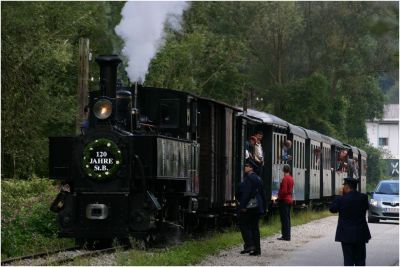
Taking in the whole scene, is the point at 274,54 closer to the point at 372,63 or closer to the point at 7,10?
the point at 372,63

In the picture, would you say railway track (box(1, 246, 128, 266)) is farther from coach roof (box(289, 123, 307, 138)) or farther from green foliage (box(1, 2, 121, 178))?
coach roof (box(289, 123, 307, 138))

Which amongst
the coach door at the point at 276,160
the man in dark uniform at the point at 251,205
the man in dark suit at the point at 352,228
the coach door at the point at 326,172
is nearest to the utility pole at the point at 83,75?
the coach door at the point at 276,160

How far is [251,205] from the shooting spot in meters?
16.7

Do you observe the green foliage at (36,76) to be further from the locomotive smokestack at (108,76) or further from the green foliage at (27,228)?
the locomotive smokestack at (108,76)

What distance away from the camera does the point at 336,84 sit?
60188 millimetres

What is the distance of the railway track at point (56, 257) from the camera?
47.2 ft

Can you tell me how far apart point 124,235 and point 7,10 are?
77.2 feet

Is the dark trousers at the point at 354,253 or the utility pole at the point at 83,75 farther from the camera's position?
the utility pole at the point at 83,75

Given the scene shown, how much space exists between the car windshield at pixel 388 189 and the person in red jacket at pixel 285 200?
1067 centimetres

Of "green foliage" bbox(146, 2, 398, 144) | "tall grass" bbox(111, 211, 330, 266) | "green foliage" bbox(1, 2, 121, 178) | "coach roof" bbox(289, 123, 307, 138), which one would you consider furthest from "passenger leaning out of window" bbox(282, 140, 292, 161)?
"green foliage" bbox(146, 2, 398, 144)

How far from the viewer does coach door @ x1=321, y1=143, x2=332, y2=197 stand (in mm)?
35750

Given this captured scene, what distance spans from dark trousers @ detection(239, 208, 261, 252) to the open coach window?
204cm

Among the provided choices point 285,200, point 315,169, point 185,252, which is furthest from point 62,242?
point 315,169

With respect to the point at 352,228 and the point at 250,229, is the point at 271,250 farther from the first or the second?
the point at 352,228
